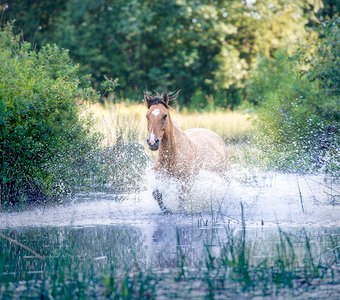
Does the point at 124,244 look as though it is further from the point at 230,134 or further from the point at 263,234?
the point at 230,134

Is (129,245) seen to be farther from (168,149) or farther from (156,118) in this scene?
(168,149)

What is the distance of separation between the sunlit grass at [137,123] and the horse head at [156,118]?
2196mm

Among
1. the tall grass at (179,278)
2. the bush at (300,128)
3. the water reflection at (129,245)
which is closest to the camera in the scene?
the tall grass at (179,278)

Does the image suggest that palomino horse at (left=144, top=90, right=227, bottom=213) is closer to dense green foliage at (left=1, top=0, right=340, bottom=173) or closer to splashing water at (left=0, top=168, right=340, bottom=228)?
splashing water at (left=0, top=168, right=340, bottom=228)

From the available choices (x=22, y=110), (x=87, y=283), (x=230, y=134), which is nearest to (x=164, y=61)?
(x=230, y=134)

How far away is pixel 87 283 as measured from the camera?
6957 mm

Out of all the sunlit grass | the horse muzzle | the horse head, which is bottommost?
the horse muzzle

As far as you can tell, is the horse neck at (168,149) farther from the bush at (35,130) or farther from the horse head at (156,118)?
the bush at (35,130)

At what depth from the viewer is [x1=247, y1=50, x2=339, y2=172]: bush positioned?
16484mm

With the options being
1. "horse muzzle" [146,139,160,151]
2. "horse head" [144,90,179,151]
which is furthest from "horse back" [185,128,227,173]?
"horse muzzle" [146,139,160,151]

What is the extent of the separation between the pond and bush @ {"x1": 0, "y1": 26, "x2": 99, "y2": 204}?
61cm

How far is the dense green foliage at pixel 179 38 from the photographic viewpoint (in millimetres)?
41281

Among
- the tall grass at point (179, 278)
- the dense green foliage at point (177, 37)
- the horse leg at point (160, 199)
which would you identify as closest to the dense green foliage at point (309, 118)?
the horse leg at point (160, 199)

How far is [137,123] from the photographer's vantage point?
20328 mm
